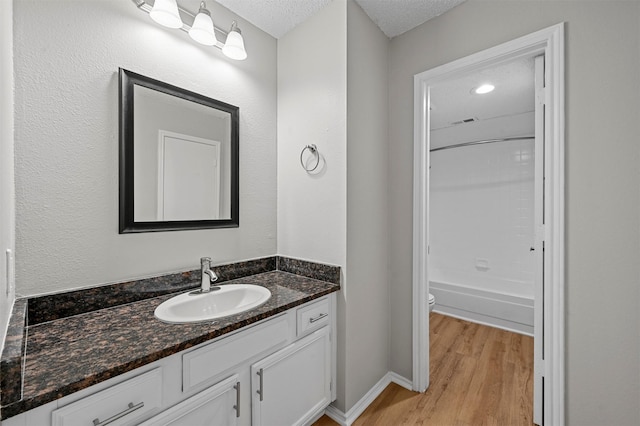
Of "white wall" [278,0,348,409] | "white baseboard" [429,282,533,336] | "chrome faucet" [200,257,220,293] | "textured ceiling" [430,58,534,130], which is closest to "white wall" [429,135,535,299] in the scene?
"white baseboard" [429,282,533,336]

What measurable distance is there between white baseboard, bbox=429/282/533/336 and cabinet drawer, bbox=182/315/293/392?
2.64m

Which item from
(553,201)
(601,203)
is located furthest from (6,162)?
(601,203)

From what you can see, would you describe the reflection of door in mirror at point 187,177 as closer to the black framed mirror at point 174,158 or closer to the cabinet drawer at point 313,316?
the black framed mirror at point 174,158

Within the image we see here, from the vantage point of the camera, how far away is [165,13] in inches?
49.6

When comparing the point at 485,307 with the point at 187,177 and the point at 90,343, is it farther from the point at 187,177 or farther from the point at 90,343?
the point at 90,343

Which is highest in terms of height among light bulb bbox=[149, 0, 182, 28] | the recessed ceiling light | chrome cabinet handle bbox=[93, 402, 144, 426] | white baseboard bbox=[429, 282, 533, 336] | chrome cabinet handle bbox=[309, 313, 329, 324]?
the recessed ceiling light

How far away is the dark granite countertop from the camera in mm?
655

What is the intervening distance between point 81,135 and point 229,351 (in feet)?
3.52

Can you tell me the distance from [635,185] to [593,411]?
1046 mm

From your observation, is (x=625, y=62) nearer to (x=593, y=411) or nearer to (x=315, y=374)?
(x=593, y=411)

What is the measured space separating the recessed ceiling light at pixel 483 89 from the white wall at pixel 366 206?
1.02 metres

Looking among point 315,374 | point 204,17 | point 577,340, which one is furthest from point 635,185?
point 204,17

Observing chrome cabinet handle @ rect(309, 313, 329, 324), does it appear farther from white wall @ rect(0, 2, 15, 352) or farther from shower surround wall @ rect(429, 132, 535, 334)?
shower surround wall @ rect(429, 132, 535, 334)

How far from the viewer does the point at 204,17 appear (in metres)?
1.39
